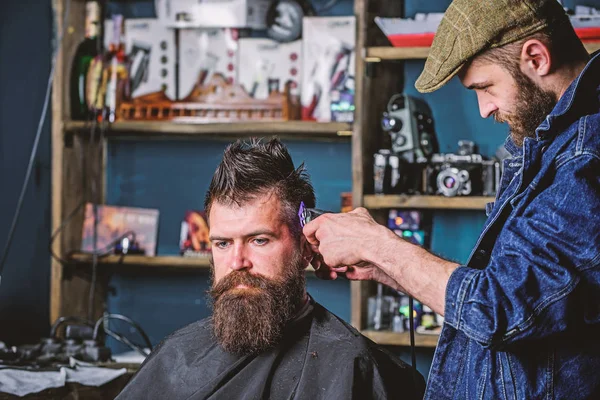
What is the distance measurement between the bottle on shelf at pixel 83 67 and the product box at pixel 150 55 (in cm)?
14

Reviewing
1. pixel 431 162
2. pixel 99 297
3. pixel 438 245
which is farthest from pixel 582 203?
pixel 99 297

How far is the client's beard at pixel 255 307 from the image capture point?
200cm

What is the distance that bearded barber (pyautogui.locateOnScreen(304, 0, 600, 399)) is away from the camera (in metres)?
1.41

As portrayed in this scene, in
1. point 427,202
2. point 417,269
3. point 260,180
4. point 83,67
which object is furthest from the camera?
point 83,67

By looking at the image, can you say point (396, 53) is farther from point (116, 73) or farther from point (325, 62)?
point (116, 73)

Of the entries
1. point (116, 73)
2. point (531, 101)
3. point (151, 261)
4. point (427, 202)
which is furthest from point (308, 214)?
point (116, 73)

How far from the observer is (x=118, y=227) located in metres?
3.48

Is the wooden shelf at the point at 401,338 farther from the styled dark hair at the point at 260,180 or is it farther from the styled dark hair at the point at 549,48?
the styled dark hair at the point at 549,48

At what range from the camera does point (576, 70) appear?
5.23ft

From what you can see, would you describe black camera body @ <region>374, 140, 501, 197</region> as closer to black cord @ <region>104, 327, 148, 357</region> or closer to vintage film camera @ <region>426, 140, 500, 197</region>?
vintage film camera @ <region>426, 140, 500, 197</region>

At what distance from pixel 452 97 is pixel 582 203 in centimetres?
197

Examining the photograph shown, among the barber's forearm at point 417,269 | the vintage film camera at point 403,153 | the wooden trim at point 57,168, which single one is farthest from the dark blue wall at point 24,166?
the barber's forearm at point 417,269

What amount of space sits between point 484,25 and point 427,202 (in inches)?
55.6

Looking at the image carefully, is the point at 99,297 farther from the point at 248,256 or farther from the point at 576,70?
the point at 576,70
